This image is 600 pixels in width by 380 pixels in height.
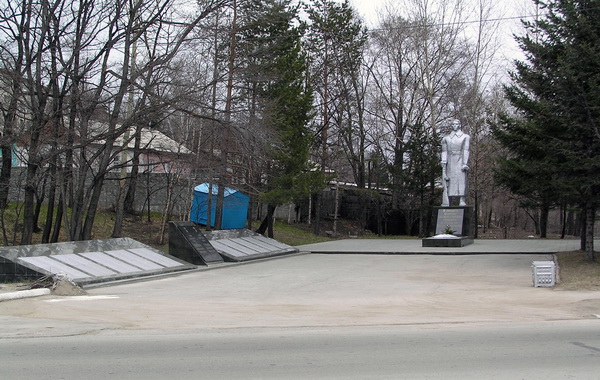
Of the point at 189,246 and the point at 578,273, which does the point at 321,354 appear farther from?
the point at 189,246

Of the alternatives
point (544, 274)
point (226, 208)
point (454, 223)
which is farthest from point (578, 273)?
point (226, 208)

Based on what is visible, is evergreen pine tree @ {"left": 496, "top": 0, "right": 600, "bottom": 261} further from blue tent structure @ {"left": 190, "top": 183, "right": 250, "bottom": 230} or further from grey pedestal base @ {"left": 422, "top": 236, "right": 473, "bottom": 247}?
blue tent structure @ {"left": 190, "top": 183, "right": 250, "bottom": 230}

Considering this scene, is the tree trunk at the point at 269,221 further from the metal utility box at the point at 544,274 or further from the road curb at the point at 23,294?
the road curb at the point at 23,294

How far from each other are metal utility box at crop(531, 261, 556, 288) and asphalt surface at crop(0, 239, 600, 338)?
0.81 ft

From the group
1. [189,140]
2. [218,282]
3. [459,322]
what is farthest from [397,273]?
[189,140]

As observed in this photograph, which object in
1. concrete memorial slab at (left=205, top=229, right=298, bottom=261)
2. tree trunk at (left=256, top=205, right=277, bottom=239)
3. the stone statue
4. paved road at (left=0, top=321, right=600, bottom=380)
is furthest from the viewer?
tree trunk at (left=256, top=205, right=277, bottom=239)

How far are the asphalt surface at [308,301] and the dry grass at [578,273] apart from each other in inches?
31.5

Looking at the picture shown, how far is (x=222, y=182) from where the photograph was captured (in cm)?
2588

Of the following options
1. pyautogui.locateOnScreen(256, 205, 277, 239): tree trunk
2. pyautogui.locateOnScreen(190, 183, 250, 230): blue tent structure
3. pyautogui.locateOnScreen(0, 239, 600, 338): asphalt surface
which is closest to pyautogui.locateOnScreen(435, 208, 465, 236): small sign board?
pyautogui.locateOnScreen(0, 239, 600, 338): asphalt surface

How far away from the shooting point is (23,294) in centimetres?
1253

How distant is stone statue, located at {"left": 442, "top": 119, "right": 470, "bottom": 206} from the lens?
30.6 metres

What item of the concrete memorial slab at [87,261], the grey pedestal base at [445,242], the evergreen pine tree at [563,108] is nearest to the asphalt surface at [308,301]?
the concrete memorial slab at [87,261]

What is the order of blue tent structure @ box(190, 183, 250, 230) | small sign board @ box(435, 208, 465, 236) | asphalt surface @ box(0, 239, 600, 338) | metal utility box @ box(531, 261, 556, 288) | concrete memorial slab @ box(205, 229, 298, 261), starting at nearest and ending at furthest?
1. asphalt surface @ box(0, 239, 600, 338)
2. metal utility box @ box(531, 261, 556, 288)
3. concrete memorial slab @ box(205, 229, 298, 261)
4. small sign board @ box(435, 208, 465, 236)
5. blue tent structure @ box(190, 183, 250, 230)

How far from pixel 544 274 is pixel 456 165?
16366mm
